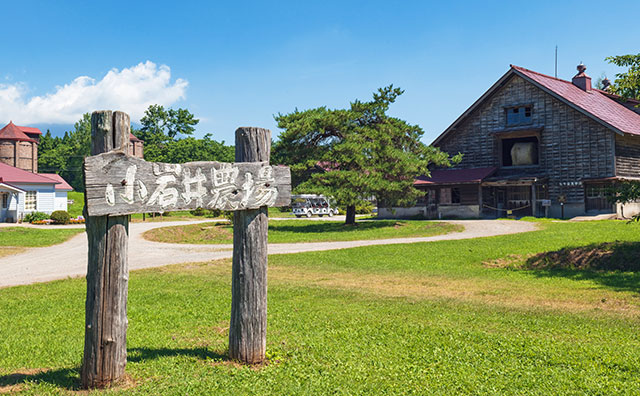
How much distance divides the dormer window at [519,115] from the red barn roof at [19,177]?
119ft

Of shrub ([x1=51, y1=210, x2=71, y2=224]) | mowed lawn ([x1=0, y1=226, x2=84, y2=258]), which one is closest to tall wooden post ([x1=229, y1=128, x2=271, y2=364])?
mowed lawn ([x1=0, y1=226, x2=84, y2=258])

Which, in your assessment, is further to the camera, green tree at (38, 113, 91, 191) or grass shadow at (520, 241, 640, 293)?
green tree at (38, 113, 91, 191)

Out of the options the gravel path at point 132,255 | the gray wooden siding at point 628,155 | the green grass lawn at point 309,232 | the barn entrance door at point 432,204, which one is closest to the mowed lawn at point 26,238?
the gravel path at point 132,255

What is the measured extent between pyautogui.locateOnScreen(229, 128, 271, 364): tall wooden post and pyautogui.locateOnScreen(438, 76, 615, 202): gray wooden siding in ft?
111

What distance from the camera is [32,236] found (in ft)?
95.1

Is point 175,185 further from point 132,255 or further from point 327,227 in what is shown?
point 327,227

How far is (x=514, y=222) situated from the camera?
33.0 metres

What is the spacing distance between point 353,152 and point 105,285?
27.2 metres

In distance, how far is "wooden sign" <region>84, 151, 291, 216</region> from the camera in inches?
221

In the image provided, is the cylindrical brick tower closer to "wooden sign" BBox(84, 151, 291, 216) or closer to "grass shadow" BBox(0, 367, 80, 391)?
"grass shadow" BBox(0, 367, 80, 391)

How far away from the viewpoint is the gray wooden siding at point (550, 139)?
35750mm

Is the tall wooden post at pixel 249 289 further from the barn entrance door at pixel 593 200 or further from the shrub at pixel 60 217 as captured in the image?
the shrub at pixel 60 217

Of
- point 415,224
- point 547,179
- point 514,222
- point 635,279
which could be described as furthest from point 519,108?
point 635,279

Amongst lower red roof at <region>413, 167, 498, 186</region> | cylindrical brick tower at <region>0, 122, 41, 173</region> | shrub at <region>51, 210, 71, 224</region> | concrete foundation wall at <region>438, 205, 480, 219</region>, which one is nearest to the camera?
lower red roof at <region>413, 167, 498, 186</region>
